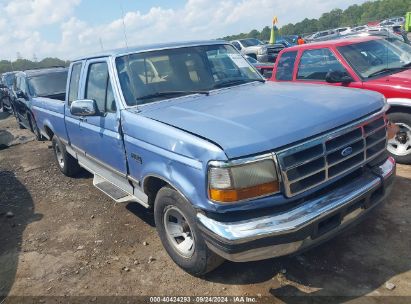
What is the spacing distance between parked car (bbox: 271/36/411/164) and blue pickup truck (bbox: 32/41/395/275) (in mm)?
1852

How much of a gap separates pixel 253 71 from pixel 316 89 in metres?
1.14

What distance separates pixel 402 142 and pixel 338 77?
1318 mm

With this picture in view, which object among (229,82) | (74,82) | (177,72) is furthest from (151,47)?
(74,82)

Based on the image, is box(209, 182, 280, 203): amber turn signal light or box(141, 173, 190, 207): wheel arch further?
box(141, 173, 190, 207): wheel arch

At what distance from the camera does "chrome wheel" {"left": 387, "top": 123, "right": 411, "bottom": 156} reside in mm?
5301

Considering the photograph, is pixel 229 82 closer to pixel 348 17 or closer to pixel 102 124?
pixel 102 124

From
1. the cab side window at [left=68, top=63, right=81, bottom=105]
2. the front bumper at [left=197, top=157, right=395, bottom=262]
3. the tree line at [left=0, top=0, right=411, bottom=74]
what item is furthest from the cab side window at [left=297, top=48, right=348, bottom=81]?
the tree line at [left=0, top=0, right=411, bottom=74]

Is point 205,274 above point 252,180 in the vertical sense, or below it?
below

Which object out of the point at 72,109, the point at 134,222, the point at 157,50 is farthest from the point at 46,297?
the point at 157,50

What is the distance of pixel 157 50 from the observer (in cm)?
422

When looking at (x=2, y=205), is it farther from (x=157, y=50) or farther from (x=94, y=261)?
(x=157, y=50)

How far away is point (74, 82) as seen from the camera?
17.3 feet

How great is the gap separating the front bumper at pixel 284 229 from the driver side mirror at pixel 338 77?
2.91 metres

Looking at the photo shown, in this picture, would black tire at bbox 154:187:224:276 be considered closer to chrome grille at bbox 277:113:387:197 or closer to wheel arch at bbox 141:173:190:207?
wheel arch at bbox 141:173:190:207
